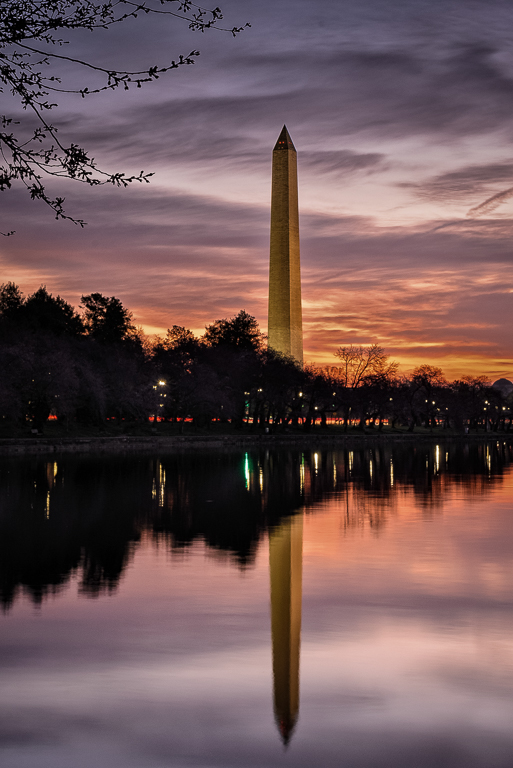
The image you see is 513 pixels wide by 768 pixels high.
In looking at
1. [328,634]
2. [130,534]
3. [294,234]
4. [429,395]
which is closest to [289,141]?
[294,234]

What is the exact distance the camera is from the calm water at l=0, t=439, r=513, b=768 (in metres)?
7.22

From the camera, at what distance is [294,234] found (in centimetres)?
10381

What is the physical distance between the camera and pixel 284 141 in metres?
103

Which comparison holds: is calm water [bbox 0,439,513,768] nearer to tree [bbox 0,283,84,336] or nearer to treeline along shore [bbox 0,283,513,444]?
treeline along shore [bbox 0,283,513,444]

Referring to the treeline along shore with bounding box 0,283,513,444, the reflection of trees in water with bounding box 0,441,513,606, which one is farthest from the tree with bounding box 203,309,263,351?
the reflection of trees in water with bounding box 0,441,513,606

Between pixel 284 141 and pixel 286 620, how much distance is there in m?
96.0

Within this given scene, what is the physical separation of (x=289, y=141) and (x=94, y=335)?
41.2m

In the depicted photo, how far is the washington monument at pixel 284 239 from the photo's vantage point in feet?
333

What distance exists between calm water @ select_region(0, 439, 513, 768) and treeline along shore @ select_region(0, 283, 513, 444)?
170 feet

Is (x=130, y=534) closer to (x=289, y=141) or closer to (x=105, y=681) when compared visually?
(x=105, y=681)

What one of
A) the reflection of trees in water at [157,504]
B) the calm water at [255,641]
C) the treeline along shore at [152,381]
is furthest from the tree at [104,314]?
the calm water at [255,641]

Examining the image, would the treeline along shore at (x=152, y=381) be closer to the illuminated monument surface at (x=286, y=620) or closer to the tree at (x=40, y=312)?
the tree at (x=40, y=312)

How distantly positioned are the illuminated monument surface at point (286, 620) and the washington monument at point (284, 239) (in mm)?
84365

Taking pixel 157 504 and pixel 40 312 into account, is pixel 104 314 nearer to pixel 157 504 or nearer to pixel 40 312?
pixel 40 312
